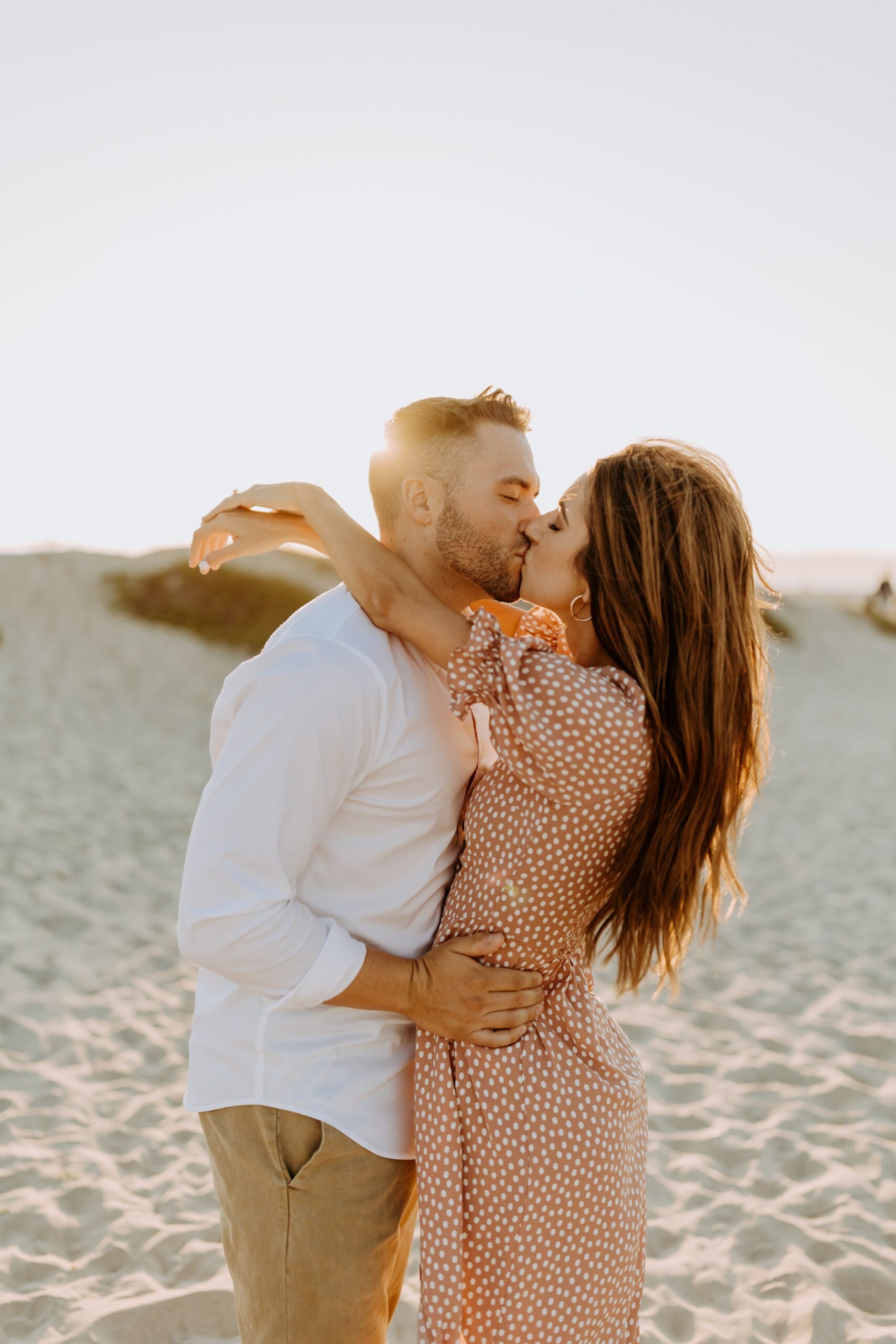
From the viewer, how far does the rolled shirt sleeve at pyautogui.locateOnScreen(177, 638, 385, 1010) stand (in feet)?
5.41

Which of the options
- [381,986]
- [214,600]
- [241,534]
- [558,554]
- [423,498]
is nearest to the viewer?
[381,986]

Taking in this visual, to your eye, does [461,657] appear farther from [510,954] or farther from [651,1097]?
[651,1097]

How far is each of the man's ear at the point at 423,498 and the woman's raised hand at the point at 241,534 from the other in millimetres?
229

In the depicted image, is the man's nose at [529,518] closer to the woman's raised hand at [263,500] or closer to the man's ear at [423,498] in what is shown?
the man's ear at [423,498]

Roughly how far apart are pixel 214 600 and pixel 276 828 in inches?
668

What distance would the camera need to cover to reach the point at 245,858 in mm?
1657

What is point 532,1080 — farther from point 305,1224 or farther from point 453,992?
point 305,1224

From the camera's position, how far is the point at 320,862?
1.83 m

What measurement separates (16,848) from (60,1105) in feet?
11.3

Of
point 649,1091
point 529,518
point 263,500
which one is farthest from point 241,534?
point 649,1091

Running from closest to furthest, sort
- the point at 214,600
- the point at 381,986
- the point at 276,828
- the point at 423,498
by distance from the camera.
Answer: the point at 276,828, the point at 381,986, the point at 423,498, the point at 214,600

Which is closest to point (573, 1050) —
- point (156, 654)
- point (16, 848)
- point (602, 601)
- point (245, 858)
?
point (245, 858)

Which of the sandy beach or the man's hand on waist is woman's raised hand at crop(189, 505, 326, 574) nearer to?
the man's hand on waist

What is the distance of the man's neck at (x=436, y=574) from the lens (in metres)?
2.12
